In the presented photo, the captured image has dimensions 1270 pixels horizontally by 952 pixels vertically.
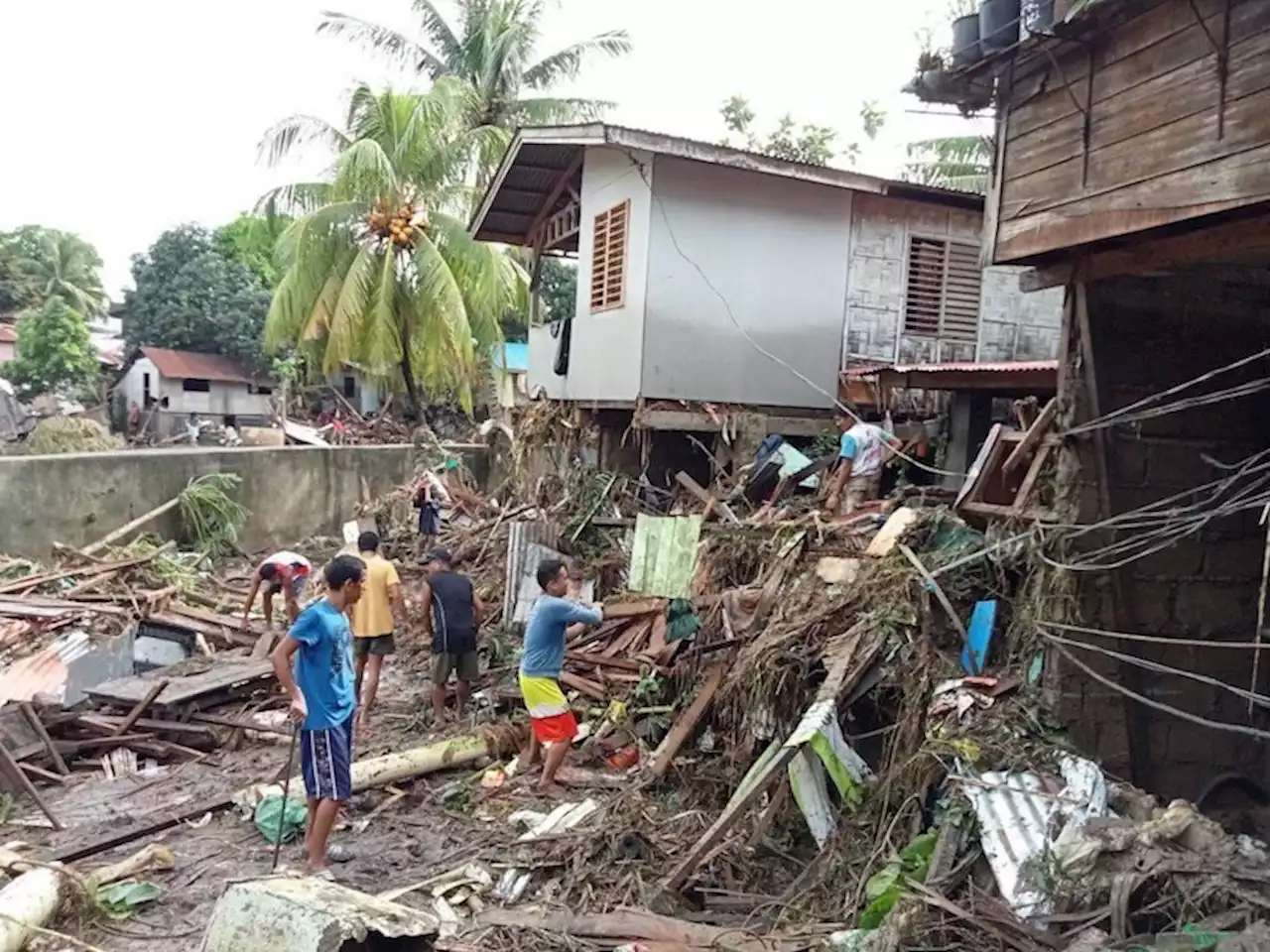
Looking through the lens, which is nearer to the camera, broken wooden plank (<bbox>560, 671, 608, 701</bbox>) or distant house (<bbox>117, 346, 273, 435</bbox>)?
broken wooden plank (<bbox>560, 671, 608, 701</bbox>)

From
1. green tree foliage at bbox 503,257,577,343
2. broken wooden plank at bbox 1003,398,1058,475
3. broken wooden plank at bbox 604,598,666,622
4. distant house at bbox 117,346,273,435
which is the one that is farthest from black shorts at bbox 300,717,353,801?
distant house at bbox 117,346,273,435

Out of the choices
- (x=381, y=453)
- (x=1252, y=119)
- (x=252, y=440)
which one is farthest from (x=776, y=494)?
(x=252, y=440)

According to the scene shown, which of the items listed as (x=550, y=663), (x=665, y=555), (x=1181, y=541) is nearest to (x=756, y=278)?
(x=665, y=555)

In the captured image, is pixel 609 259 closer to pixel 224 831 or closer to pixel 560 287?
pixel 224 831

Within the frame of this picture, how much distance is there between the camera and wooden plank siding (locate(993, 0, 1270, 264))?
4.50 metres

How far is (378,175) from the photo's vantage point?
19.1 m

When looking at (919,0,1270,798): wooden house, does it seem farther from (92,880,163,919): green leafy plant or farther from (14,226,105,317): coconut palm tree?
(14,226,105,317): coconut palm tree

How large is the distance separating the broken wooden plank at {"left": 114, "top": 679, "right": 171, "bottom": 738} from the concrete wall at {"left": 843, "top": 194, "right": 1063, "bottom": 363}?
337 inches

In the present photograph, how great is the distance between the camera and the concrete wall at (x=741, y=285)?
11312 mm

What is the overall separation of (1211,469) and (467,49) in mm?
20843

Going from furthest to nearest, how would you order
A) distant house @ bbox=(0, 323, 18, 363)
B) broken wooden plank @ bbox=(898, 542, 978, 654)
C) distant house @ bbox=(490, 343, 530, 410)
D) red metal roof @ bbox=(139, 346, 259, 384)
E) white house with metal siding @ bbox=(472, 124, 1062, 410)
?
distant house @ bbox=(0, 323, 18, 363), red metal roof @ bbox=(139, 346, 259, 384), distant house @ bbox=(490, 343, 530, 410), white house with metal siding @ bbox=(472, 124, 1062, 410), broken wooden plank @ bbox=(898, 542, 978, 654)

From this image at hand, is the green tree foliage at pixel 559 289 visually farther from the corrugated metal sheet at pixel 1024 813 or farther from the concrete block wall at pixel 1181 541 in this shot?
the corrugated metal sheet at pixel 1024 813

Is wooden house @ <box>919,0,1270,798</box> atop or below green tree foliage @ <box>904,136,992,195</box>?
below

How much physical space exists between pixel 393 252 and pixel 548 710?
15.4 metres
